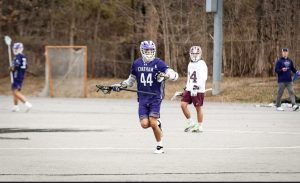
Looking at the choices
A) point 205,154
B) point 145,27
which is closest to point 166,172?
point 205,154

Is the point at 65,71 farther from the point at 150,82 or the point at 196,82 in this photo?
the point at 150,82

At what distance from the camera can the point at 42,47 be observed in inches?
1540

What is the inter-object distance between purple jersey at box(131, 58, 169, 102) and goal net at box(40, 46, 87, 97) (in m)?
19.3

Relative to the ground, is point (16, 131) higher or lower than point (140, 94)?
lower

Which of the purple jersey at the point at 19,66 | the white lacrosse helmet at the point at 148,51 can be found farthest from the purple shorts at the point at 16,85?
the white lacrosse helmet at the point at 148,51

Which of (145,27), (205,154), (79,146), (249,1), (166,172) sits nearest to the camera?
(166,172)

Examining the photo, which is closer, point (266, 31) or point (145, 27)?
point (266, 31)

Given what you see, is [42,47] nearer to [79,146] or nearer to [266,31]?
[266,31]

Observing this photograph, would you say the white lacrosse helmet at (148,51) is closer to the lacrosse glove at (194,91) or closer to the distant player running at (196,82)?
the distant player running at (196,82)

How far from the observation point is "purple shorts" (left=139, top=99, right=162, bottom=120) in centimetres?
1403

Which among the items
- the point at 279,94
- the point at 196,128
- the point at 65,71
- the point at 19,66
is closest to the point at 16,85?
the point at 19,66

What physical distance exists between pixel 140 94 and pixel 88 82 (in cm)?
2184

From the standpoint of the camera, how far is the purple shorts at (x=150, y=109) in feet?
46.0

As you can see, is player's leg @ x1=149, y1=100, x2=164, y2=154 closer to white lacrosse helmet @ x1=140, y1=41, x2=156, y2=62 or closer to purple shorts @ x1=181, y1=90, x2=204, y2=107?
white lacrosse helmet @ x1=140, y1=41, x2=156, y2=62
